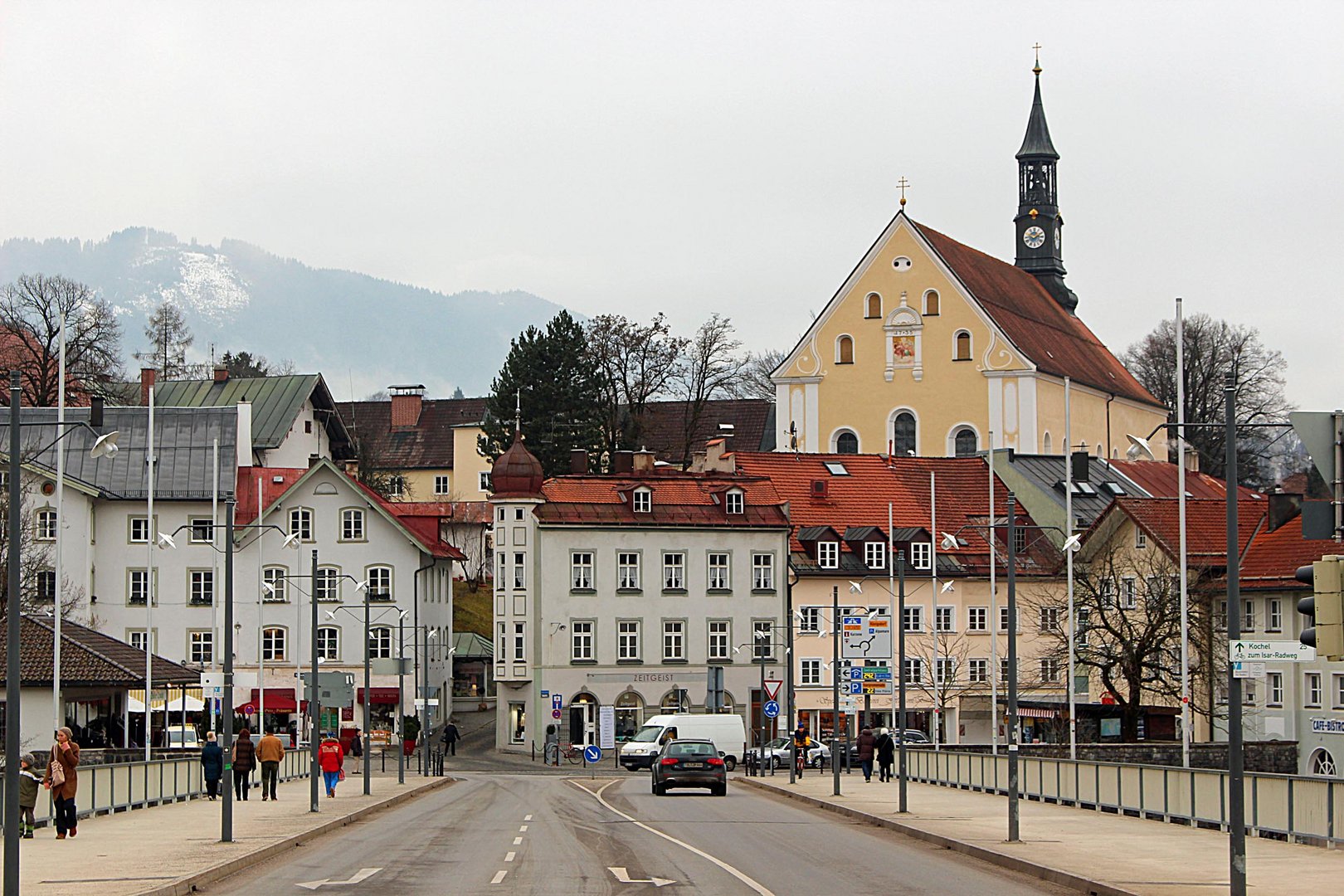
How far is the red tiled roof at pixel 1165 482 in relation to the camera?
304 feet

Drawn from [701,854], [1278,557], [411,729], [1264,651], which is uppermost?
[1278,557]

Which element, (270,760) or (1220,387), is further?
(1220,387)

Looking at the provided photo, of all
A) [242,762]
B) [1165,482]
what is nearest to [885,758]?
[242,762]

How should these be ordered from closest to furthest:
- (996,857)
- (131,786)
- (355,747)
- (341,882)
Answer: (341,882), (996,857), (131,786), (355,747)

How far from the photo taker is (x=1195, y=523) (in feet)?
241

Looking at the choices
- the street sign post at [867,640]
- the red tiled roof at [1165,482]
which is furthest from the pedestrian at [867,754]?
the red tiled roof at [1165,482]

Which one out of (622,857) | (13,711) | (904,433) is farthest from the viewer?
(904,433)

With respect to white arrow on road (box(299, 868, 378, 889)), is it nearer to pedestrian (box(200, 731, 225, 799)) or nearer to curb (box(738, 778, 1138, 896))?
curb (box(738, 778, 1138, 896))

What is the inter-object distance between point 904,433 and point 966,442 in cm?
322

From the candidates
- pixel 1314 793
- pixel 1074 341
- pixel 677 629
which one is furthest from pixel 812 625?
pixel 1314 793

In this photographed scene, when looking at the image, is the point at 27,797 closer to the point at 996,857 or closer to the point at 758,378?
the point at 996,857

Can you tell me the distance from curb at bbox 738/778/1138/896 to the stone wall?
481 inches

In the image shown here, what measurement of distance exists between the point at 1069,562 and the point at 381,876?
32.9 meters

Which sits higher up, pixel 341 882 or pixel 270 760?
pixel 341 882
